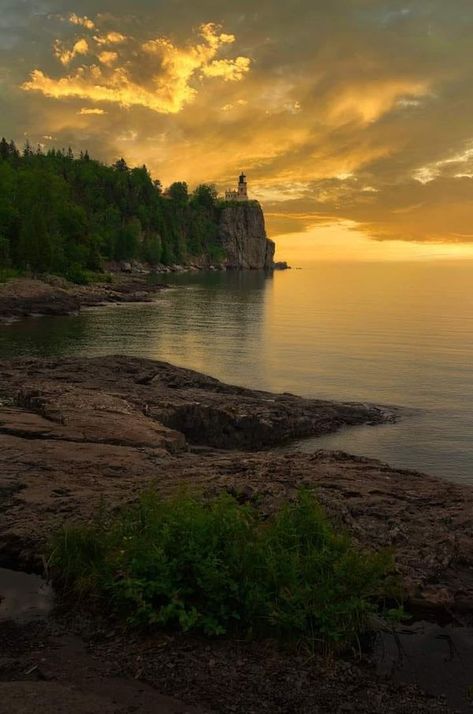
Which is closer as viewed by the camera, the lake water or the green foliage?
the green foliage

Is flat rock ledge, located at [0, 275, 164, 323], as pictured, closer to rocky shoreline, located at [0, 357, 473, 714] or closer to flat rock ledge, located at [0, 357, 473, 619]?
flat rock ledge, located at [0, 357, 473, 619]

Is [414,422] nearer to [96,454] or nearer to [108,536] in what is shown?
[96,454]

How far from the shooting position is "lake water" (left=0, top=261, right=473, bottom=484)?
24.1 meters

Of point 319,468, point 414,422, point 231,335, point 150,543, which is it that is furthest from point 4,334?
point 150,543

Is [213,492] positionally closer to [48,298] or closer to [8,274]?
[48,298]

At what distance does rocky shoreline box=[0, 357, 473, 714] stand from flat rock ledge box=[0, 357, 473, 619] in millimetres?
33

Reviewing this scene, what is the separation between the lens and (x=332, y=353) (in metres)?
45.8

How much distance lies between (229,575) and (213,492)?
3806 millimetres

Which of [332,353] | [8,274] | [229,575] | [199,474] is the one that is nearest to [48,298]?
[8,274]

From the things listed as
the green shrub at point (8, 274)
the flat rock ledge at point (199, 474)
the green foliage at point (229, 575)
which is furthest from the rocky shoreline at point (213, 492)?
the green shrub at point (8, 274)

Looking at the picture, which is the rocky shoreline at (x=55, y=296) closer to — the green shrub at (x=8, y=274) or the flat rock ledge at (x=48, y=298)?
the flat rock ledge at (x=48, y=298)

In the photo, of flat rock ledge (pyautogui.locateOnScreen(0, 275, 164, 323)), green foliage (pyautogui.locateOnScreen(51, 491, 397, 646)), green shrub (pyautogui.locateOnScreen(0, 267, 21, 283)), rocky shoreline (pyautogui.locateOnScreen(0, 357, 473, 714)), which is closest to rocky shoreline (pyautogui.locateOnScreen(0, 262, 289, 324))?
flat rock ledge (pyautogui.locateOnScreen(0, 275, 164, 323))

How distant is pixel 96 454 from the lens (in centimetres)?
1459

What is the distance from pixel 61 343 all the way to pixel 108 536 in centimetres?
3887
